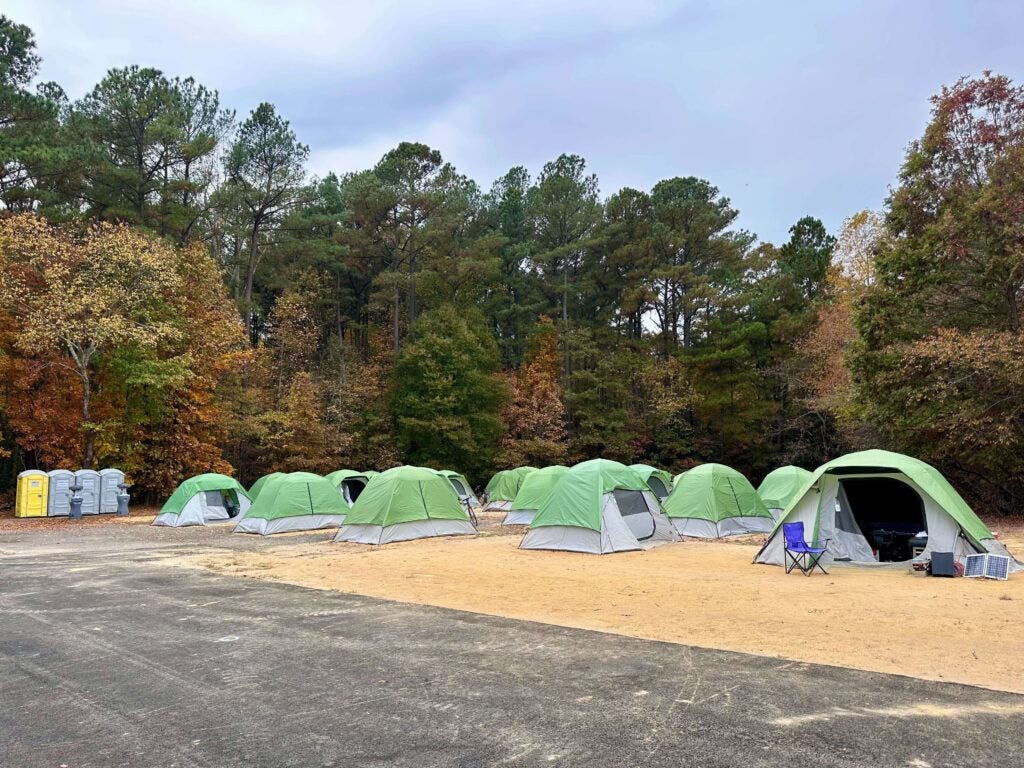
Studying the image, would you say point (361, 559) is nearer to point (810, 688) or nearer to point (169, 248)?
point (810, 688)

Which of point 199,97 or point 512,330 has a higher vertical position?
point 199,97

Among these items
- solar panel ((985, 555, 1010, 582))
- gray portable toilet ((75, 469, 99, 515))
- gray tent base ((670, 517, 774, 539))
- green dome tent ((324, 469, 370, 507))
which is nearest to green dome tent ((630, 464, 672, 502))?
gray tent base ((670, 517, 774, 539))

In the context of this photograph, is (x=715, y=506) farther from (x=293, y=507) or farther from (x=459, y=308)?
(x=459, y=308)

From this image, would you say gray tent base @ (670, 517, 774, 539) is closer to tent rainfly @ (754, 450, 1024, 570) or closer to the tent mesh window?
the tent mesh window

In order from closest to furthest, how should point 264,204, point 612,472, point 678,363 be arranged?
point 612,472 < point 264,204 < point 678,363

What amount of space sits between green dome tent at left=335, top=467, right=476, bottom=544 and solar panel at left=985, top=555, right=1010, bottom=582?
10928 millimetres

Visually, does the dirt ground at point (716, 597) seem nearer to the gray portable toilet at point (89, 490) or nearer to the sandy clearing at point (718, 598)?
the sandy clearing at point (718, 598)

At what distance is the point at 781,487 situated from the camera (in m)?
20.9

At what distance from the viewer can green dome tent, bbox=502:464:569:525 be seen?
19969mm

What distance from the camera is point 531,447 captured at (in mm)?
34875

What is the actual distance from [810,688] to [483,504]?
23944mm

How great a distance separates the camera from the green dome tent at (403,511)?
1566 centimetres

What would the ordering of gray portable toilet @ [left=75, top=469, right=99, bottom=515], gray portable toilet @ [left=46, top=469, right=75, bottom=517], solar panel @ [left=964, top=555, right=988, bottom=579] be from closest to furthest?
solar panel @ [left=964, top=555, right=988, bottom=579], gray portable toilet @ [left=46, top=469, right=75, bottom=517], gray portable toilet @ [left=75, top=469, right=99, bottom=515]

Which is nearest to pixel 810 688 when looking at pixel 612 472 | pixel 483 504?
pixel 612 472
